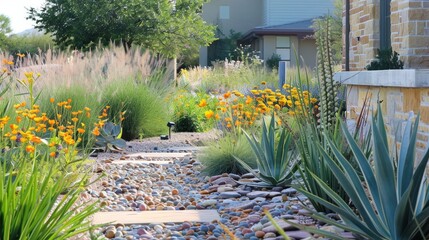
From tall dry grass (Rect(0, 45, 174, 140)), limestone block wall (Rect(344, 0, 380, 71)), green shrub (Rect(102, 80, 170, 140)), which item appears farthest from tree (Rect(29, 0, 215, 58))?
limestone block wall (Rect(344, 0, 380, 71))

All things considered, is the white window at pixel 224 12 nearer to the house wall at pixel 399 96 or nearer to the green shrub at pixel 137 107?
the green shrub at pixel 137 107

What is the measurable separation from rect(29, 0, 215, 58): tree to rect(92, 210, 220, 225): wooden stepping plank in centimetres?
1807

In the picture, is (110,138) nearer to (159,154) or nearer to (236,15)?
(159,154)

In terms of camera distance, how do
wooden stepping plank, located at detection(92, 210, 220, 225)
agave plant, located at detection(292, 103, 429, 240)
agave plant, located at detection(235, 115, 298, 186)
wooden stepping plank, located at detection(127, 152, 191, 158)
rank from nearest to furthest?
agave plant, located at detection(292, 103, 429, 240), wooden stepping plank, located at detection(92, 210, 220, 225), agave plant, located at detection(235, 115, 298, 186), wooden stepping plank, located at detection(127, 152, 191, 158)

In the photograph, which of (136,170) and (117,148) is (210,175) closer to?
(136,170)

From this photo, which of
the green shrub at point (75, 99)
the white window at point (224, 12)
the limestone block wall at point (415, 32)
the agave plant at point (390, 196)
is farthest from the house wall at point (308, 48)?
the agave plant at point (390, 196)

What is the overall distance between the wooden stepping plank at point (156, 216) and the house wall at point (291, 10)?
33718 mm

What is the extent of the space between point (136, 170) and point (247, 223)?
11.4ft

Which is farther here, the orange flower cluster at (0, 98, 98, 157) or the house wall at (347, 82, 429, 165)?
the house wall at (347, 82, 429, 165)

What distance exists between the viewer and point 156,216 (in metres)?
6.50

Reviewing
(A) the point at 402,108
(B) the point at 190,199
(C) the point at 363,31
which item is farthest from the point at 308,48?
(B) the point at 190,199

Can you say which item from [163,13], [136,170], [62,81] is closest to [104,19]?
[163,13]

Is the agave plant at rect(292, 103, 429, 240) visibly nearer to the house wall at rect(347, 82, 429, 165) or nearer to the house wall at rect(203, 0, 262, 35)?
the house wall at rect(347, 82, 429, 165)

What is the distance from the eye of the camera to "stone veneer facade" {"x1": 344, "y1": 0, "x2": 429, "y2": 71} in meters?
8.02
